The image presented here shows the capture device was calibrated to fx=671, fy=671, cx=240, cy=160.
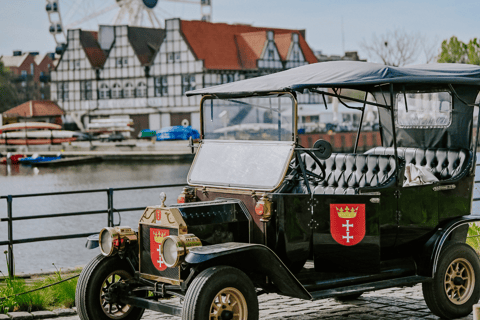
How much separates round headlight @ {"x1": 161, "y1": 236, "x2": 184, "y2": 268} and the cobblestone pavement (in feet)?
4.80

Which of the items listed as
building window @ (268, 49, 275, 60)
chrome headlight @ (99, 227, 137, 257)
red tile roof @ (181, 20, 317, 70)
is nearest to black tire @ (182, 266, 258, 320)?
chrome headlight @ (99, 227, 137, 257)

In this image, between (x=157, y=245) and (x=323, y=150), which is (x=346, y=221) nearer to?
(x=323, y=150)

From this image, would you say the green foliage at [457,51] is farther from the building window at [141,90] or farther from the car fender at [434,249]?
the car fender at [434,249]

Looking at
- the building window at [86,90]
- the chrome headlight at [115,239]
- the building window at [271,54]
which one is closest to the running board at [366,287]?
the chrome headlight at [115,239]

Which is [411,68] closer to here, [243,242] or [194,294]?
[243,242]

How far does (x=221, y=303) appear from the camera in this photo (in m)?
5.33

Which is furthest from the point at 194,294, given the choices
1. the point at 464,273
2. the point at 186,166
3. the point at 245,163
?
the point at 186,166

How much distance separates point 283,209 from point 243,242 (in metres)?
0.47

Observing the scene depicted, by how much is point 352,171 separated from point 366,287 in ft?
5.31

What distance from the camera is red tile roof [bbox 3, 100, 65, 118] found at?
74062 mm

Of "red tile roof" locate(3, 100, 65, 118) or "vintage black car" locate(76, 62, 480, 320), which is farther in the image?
"red tile roof" locate(3, 100, 65, 118)

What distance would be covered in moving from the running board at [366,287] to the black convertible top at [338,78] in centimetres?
181

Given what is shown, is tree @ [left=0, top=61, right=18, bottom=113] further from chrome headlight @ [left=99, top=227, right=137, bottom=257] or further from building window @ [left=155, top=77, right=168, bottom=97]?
chrome headlight @ [left=99, top=227, right=137, bottom=257]

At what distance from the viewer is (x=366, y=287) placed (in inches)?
243
